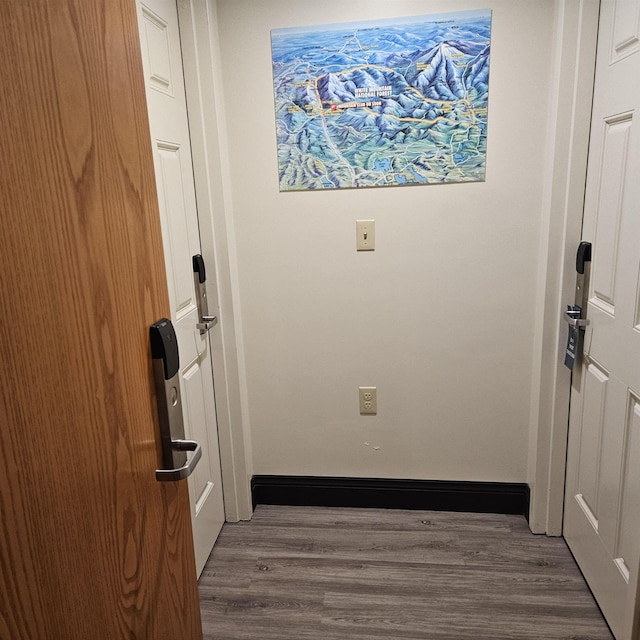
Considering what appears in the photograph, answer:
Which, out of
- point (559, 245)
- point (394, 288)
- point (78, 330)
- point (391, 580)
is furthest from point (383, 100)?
point (391, 580)

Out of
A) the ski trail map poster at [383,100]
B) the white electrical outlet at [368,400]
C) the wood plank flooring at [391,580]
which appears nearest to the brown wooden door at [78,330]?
the wood plank flooring at [391,580]

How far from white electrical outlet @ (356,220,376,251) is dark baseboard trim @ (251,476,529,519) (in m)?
1.05

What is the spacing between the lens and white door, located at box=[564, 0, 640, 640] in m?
1.52

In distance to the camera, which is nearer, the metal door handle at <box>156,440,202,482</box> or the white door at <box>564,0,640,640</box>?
the metal door handle at <box>156,440,202,482</box>

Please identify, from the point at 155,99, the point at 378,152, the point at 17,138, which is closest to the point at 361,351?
the point at 378,152

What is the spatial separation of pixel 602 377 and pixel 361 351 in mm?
912

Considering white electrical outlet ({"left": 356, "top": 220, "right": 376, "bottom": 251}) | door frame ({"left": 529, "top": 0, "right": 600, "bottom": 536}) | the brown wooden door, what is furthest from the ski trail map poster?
the brown wooden door

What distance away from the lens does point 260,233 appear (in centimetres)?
218

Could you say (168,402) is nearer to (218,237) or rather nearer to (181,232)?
(181,232)

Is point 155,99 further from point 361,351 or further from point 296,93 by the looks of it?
point 361,351

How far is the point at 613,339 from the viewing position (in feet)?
5.42

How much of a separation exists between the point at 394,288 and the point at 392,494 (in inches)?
36.9

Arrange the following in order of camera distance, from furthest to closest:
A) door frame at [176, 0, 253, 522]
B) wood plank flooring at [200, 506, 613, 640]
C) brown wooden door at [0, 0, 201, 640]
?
1. door frame at [176, 0, 253, 522]
2. wood plank flooring at [200, 506, 613, 640]
3. brown wooden door at [0, 0, 201, 640]

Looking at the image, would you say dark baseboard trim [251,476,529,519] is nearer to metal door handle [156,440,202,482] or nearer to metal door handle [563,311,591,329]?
metal door handle [563,311,591,329]
